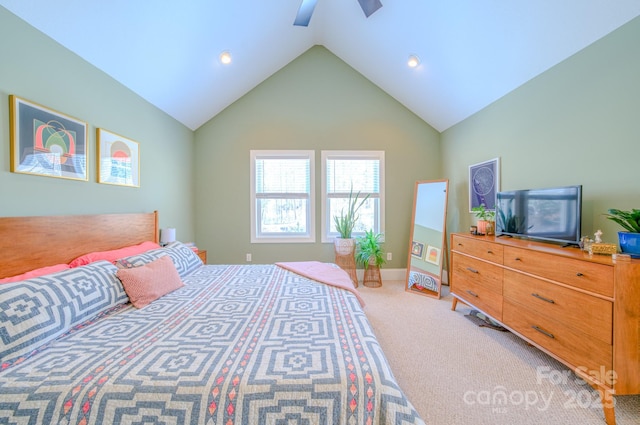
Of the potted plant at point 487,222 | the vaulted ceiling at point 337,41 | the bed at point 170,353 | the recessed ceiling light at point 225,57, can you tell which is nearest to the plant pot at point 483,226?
the potted plant at point 487,222

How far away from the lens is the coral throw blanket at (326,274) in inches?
83.2

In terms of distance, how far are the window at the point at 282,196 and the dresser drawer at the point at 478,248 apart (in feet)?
6.82

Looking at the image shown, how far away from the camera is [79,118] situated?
204cm

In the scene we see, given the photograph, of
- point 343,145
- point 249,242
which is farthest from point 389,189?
point 249,242

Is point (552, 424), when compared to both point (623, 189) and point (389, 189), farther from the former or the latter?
point (389, 189)

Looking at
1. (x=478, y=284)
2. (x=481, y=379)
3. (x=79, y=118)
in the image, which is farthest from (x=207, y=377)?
(x=478, y=284)

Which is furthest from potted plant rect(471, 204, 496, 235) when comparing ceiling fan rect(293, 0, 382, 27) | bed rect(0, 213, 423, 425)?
ceiling fan rect(293, 0, 382, 27)

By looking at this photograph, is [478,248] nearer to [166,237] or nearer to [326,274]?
[326,274]

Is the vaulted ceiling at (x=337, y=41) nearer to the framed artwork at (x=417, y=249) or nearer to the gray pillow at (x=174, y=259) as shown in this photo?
the gray pillow at (x=174, y=259)

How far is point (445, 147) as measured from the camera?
156 inches

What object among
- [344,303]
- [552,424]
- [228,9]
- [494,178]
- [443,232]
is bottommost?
[552,424]

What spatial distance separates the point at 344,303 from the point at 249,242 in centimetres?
265

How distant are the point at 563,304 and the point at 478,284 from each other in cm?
82

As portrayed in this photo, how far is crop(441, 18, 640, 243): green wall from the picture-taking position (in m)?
1.73
